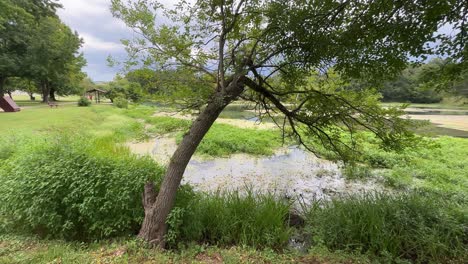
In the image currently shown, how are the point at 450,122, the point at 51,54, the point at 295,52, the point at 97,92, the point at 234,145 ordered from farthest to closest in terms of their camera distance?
the point at 97,92 < the point at 51,54 < the point at 450,122 < the point at 234,145 < the point at 295,52

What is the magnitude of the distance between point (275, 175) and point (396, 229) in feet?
14.9

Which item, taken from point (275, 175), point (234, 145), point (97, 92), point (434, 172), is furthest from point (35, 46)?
point (434, 172)

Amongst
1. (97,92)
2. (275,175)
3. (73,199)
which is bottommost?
(275,175)

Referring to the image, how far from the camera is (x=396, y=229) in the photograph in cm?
377

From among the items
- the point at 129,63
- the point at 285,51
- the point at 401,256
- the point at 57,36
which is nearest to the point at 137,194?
the point at 129,63

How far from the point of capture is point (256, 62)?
3211 millimetres

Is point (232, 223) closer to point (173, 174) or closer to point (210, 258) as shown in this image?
point (210, 258)

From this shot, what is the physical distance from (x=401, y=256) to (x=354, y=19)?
3.26 meters

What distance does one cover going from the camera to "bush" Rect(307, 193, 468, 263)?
11.4ft

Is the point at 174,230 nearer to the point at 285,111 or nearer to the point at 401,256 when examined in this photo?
the point at 285,111

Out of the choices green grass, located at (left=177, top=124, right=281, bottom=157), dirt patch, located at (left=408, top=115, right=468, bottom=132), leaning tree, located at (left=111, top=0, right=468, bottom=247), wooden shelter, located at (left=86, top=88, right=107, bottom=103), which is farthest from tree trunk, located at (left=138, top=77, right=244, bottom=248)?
wooden shelter, located at (left=86, top=88, right=107, bottom=103)

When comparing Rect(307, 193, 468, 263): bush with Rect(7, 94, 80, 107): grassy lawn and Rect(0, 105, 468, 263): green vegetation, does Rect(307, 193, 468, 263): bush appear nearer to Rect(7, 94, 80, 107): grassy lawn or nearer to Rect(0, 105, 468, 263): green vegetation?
Rect(0, 105, 468, 263): green vegetation

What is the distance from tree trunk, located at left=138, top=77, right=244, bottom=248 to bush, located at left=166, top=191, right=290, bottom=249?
0.69 feet

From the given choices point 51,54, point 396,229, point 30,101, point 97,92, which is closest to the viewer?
point 396,229
